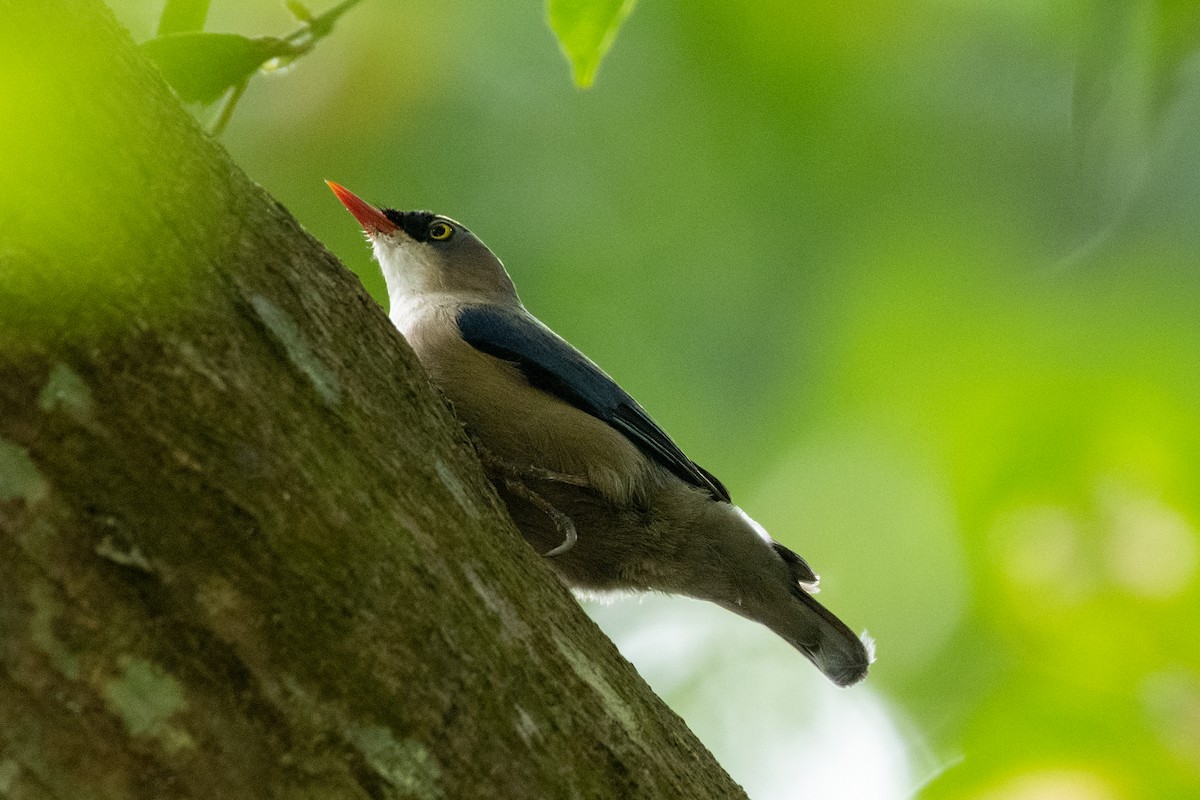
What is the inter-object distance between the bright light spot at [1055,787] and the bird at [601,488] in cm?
→ 215

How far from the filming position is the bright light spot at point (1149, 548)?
2.78 metres

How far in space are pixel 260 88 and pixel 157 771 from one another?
169 inches

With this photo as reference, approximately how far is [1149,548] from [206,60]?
2.68 meters

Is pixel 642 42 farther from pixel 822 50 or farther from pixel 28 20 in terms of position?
pixel 28 20

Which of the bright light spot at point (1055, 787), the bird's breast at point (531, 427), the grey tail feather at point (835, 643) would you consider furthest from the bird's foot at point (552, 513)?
the bright light spot at point (1055, 787)

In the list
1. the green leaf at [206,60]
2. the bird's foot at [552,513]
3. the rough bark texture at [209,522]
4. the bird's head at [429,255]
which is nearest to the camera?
the rough bark texture at [209,522]

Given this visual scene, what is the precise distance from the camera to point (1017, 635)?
3.16 metres

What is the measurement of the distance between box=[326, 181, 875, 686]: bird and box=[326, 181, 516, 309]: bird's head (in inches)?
32.7

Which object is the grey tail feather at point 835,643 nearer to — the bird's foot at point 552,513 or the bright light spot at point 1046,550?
the bird's foot at point 552,513

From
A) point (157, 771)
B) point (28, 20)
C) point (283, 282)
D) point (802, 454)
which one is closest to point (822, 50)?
point (802, 454)

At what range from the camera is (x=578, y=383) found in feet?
17.1

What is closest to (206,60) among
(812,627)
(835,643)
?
(812,627)

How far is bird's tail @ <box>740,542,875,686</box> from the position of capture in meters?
5.21

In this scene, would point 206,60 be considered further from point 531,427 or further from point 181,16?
point 531,427
